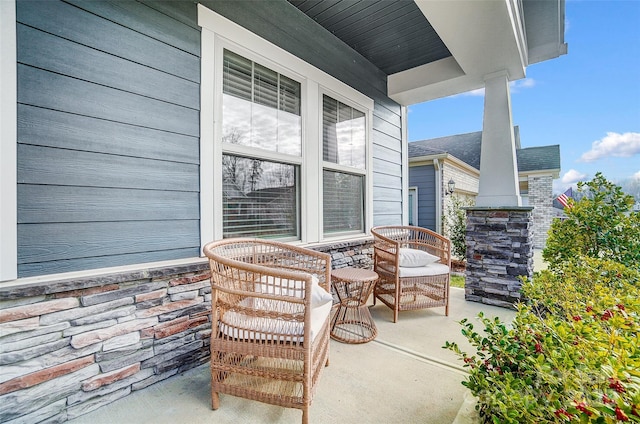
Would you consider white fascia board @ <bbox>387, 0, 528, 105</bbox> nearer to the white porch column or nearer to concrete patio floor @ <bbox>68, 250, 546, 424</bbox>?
the white porch column

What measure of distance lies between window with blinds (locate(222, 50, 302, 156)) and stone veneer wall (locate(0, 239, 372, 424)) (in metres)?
1.14

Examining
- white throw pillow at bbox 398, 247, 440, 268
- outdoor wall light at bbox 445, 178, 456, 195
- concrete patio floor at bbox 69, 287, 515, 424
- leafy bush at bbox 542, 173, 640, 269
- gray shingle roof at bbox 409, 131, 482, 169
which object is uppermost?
gray shingle roof at bbox 409, 131, 482, 169

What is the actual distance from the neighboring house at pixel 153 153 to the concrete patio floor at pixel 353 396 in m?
0.13

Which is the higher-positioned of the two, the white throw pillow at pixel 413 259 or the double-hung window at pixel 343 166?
the double-hung window at pixel 343 166

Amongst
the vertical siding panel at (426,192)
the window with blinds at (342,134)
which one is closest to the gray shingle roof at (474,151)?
the vertical siding panel at (426,192)

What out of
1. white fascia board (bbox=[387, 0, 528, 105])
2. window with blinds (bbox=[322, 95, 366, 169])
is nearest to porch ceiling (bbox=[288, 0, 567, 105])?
white fascia board (bbox=[387, 0, 528, 105])

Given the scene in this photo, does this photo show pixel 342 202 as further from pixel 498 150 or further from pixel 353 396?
pixel 353 396

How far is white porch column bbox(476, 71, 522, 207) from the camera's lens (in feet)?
10.8

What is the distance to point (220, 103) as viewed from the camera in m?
2.14

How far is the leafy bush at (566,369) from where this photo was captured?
71 cm

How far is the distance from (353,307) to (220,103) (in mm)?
2016

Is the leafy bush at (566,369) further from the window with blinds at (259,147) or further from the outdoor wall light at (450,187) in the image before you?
the outdoor wall light at (450,187)

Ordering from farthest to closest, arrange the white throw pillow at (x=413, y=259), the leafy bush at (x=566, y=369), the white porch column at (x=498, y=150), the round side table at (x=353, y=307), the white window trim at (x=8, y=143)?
the white porch column at (x=498, y=150) < the white throw pillow at (x=413, y=259) < the round side table at (x=353, y=307) < the white window trim at (x=8, y=143) < the leafy bush at (x=566, y=369)

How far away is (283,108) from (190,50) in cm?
90
